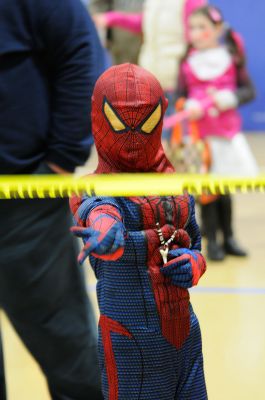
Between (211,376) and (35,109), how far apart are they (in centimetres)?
94

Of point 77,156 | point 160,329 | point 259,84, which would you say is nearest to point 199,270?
point 160,329

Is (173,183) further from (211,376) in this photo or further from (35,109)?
(211,376)

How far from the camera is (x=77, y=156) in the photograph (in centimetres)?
187

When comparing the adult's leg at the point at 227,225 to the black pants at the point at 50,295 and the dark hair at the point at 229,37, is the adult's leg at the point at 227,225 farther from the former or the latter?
the black pants at the point at 50,295

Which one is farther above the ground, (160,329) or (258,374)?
(160,329)

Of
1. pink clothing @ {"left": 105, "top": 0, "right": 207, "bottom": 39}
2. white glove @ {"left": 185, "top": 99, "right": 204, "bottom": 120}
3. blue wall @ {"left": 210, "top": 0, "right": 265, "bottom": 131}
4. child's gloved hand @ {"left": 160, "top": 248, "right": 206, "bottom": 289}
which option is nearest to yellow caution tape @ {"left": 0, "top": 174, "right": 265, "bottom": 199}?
child's gloved hand @ {"left": 160, "top": 248, "right": 206, "bottom": 289}

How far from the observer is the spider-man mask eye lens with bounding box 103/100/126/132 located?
131 centimetres

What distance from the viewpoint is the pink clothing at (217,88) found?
348 centimetres

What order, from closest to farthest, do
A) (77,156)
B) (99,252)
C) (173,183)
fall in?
(99,252) < (173,183) < (77,156)

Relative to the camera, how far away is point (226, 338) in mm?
2439

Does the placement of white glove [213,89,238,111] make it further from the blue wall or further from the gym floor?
the blue wall

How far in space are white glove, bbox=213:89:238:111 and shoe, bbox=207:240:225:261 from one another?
0.66 meters

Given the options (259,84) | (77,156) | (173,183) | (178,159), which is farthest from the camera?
(259,84)

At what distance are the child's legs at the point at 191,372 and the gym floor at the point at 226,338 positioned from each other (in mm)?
674
